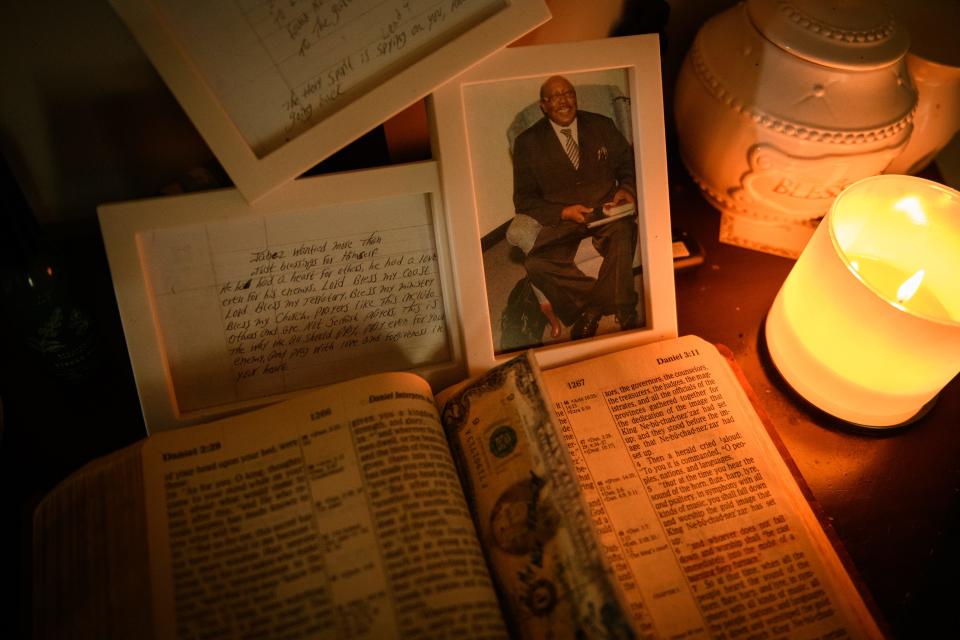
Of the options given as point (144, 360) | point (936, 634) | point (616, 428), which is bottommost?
point (936, 634)

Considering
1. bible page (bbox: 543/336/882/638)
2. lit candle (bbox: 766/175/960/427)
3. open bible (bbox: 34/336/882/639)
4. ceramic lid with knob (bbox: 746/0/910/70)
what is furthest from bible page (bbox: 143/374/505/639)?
ceramic lid with knob (bbox: 746/0/910/70)

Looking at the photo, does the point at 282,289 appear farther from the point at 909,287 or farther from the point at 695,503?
the point at 909,287

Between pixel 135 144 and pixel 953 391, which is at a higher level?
pixel 135 144

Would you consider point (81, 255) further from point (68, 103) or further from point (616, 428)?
point (616, 428)

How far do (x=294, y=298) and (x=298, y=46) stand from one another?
207 mm

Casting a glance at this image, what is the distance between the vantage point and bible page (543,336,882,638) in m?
0.47

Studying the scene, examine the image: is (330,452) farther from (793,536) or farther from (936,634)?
(936,634)

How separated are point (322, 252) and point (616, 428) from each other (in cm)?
30

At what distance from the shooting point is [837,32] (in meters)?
0.55

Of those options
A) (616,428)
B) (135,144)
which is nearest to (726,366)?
(616,428)

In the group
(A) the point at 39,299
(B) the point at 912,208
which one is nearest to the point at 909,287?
(B) the point at 912,208

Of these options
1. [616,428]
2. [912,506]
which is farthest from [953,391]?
[616,428]

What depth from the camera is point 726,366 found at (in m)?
0.59

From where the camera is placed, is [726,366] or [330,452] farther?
[726,366]
